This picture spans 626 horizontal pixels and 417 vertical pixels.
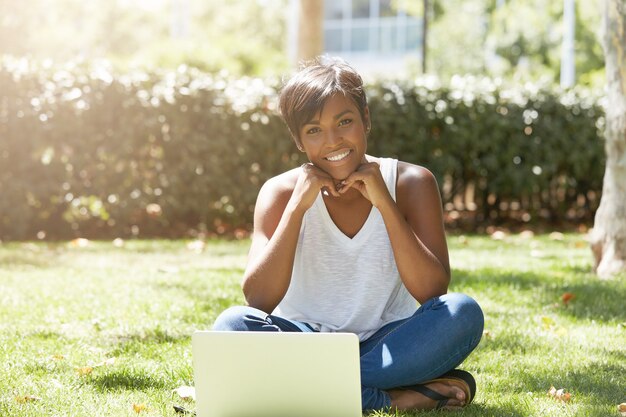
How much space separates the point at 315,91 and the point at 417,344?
96 centimetres

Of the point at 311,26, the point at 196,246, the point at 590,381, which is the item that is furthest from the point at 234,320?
the point at 311,26

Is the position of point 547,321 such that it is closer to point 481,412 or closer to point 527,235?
point 481,412

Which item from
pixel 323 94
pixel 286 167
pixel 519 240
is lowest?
pixel 519 240

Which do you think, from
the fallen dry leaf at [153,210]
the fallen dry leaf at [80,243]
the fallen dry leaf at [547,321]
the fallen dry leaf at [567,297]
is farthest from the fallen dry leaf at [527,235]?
the fallen dry leaf at [547,321]

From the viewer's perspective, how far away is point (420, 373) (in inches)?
130

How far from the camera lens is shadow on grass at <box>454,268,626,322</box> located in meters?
5.18

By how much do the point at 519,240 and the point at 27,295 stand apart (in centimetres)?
480

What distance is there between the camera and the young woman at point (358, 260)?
331cm

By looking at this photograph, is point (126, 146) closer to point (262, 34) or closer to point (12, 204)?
point (12, 204)

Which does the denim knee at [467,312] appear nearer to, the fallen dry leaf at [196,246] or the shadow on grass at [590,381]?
the shadow on grass at [590,381]

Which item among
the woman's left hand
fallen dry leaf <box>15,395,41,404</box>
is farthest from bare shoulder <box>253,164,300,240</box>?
fallen dry leaf <box>15,395,41,404</box>

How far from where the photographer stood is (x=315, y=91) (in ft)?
11.4

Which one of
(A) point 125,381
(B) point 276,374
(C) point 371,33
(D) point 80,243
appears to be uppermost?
(C) point 371,33

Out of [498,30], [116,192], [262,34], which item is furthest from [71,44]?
[116,192]
